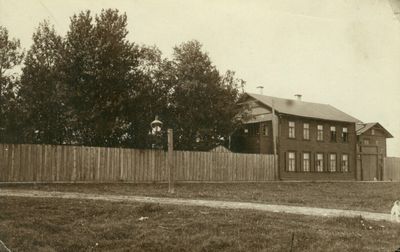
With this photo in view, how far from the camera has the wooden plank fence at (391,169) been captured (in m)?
45.6

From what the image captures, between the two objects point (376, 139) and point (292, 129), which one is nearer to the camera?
point (292, 129)

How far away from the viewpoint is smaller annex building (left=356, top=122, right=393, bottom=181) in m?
45.4

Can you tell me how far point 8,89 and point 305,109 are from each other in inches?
944

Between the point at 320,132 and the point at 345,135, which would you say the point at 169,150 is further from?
the point at 345,135

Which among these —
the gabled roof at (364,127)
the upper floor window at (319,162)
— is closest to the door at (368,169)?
the gabled roof at (364,127)

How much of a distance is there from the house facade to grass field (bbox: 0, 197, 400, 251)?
24.5 metres

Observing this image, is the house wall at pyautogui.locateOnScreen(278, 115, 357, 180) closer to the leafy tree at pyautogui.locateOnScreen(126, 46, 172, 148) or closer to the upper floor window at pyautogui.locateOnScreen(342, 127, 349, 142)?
the upper floor window at pyautogui.locateOnScreen(342, 127, 349, 142)

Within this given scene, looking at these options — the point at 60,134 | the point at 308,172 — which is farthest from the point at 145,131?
the point at 308,172

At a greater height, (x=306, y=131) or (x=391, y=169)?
(x=306, y=131)

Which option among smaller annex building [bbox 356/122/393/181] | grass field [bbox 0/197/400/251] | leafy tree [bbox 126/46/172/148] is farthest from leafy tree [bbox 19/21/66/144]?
smaller annex building [bbox 356/122/393/181]

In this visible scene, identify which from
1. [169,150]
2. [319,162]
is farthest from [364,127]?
[169,150]

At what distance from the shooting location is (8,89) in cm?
2872

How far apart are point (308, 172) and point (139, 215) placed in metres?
30.5

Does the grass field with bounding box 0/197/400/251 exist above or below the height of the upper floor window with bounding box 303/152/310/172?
below
